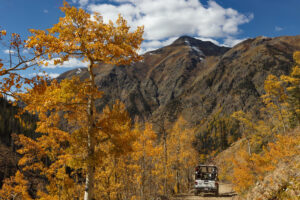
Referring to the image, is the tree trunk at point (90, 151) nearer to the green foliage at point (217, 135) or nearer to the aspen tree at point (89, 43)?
the aspen tree at point (89, 43)

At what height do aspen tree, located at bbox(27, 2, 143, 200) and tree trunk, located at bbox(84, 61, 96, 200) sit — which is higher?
aspen tree, located at bbox(27, 2, 143, 200)

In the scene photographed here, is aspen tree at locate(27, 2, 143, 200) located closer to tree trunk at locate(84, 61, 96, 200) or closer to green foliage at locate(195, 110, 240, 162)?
tree trunk at locate(84, 61, 96, 200)

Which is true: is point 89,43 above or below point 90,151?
above

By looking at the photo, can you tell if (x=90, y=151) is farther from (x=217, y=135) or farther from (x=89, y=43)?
(x=217, y=135)

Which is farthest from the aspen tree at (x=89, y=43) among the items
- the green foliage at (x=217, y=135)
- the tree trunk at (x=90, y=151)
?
the green foliage at (x=217, y=135)

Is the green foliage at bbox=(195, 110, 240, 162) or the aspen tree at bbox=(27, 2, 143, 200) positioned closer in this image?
the aspen tree at bbox=(27, 2, 143, 200)

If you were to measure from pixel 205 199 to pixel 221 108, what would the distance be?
452 feet

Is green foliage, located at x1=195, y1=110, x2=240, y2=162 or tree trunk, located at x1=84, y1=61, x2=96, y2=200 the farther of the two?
green foliage, located at x1=195, y1=110, x2=240, y2=162

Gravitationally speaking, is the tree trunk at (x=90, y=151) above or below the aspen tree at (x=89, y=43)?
below

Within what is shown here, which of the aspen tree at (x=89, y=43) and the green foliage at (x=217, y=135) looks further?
the green foliage at (x=217, y=135)

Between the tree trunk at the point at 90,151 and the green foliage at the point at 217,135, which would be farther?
the green foliage at the point at 217,135

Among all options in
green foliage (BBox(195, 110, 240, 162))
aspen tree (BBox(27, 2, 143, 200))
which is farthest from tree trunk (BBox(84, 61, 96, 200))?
green foliage (BBox(195, 110, 240, 162))

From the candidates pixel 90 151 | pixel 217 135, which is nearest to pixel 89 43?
pixel 90 151

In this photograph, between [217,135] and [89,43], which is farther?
[217,135]
